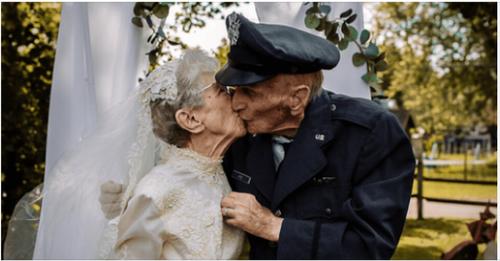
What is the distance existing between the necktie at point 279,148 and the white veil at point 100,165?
437 millimetres

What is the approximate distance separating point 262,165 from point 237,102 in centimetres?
28

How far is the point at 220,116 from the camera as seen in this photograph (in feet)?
7.30

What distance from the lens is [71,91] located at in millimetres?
2898

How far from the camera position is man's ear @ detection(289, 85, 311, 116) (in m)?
2.17

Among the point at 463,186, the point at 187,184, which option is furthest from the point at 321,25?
the point at 463,186

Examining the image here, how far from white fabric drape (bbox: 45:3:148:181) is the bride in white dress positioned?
42 centimetres

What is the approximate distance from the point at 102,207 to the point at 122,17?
3.06 ft

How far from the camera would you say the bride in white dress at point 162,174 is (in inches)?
86.0

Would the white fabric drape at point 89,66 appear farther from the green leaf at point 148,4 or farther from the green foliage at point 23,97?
the green foliage at point 23,97

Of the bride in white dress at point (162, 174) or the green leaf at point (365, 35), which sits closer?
the bride in white dress at point (162, 174)

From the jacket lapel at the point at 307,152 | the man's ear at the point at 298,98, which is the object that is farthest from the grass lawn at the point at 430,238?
→ the man's ear at the point at 298,98

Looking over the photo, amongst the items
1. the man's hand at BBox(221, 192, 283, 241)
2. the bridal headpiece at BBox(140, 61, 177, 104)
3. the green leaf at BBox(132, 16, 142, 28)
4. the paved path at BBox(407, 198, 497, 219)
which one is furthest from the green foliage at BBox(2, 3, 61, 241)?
the paved path at BBox(407, 198, 497, 219)

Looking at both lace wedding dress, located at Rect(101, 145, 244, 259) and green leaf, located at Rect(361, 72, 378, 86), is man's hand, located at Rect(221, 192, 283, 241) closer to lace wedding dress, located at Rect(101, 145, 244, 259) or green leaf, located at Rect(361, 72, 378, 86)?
lace wedding dress, located at Rect(101, 145, 244, 259)

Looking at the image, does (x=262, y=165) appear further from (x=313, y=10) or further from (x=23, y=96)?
(x=23, y=96)
